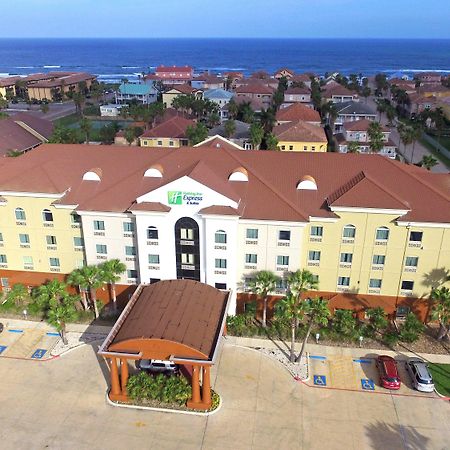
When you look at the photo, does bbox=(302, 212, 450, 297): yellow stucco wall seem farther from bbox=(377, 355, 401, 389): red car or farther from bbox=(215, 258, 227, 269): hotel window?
bbox=(377, 355, 401, 389): red car

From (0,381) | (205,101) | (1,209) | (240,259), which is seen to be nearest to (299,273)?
(240,259)

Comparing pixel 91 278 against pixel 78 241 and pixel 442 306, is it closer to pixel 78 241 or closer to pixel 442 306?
pixel 78 241

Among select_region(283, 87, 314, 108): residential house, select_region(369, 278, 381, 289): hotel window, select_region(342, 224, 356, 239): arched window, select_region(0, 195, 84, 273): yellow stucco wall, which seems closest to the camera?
select_region(342, 224, 356, 239): arched window

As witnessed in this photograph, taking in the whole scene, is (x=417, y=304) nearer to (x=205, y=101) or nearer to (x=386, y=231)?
(x=386, y=231)

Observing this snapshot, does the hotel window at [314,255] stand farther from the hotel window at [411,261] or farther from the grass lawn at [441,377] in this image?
the grass lawn at [441,377]

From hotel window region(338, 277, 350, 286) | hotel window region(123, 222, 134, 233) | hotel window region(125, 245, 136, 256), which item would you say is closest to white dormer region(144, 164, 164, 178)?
hotel window region(123, 222, 134, 233)

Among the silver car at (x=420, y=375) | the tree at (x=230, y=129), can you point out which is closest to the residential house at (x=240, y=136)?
the tree at (x=230, y=129)
